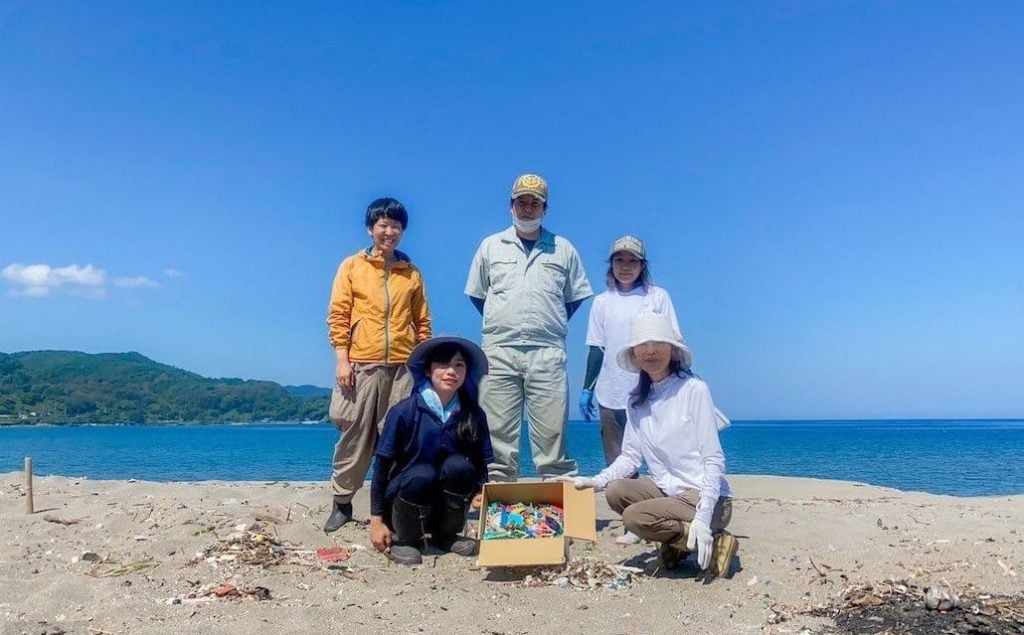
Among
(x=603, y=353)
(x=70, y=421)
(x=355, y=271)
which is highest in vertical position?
(x=355, y=271)

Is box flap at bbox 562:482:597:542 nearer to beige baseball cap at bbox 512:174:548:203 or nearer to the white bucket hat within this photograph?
the white bucket hat

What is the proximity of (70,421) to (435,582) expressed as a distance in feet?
340

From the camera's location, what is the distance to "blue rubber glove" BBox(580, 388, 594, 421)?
5133 millimetres

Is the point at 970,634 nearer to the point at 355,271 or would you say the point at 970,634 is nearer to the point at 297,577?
the point at 297,577

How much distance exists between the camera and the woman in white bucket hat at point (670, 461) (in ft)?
11.8

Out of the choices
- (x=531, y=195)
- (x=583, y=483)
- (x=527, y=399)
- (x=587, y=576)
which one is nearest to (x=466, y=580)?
(x=587, y=576)

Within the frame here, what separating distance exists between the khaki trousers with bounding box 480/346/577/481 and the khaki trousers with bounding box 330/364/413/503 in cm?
58

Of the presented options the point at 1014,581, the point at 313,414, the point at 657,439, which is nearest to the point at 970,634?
the point at 1014,581

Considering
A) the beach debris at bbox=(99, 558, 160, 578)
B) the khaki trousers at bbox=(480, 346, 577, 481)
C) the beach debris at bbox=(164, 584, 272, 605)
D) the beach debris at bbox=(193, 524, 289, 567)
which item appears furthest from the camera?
the khaki trousers at bbox=(480, 346, 577, 481)

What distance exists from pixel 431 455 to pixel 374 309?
3.51 ft

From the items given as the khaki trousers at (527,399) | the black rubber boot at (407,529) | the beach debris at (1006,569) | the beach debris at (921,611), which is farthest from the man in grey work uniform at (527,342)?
the beach debris at (1006,569)

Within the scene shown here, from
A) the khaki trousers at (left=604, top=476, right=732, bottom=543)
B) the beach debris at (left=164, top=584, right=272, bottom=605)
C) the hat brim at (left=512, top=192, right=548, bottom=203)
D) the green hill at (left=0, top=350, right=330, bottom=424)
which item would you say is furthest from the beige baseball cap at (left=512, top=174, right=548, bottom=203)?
the green hill at (left=0, top=350, right=330, bottom=424)

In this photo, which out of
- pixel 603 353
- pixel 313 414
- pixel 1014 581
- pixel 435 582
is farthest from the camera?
pixel 313 414

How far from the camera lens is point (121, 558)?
164 inches
